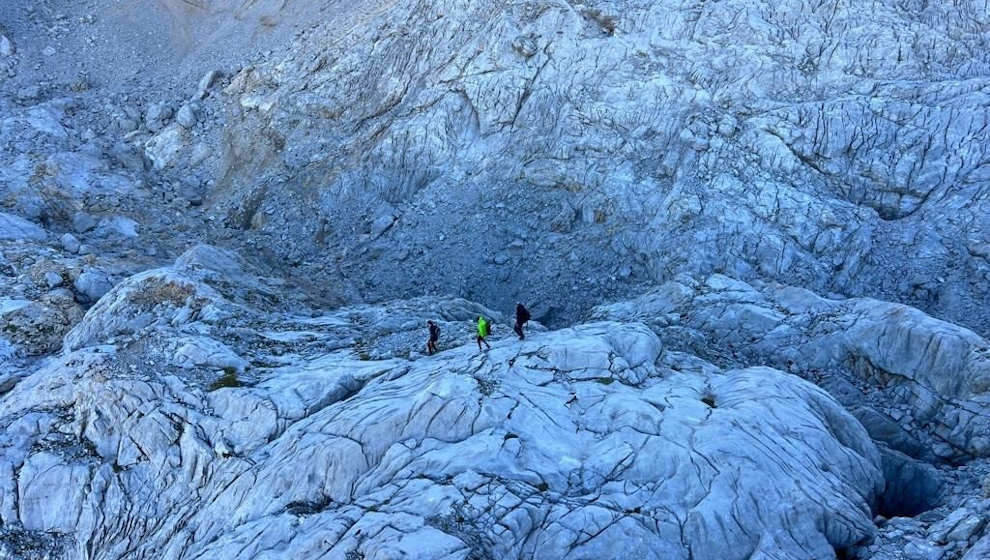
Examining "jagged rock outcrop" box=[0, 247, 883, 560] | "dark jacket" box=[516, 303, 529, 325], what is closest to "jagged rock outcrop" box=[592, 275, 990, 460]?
"jagged rock outcrop" box=[0, 247, 883, 560]

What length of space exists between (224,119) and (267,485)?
92.5 feet

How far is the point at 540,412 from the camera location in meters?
17.2

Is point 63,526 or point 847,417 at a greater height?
point 847,417

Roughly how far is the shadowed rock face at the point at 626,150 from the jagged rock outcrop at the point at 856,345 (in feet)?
10.5

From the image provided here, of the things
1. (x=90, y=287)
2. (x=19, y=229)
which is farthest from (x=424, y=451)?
(x=19, y=229)

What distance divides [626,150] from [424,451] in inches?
789

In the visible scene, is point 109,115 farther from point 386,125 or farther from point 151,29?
point 386,125

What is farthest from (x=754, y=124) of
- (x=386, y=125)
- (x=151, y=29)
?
(x=151, y=29)

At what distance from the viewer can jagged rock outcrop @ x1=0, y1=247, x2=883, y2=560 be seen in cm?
1435

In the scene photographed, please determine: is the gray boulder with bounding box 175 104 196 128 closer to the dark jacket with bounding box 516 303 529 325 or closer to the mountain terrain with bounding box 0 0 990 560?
the mountain terrain with bounding box 0 0 990 560

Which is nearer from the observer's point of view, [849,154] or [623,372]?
[623,372]

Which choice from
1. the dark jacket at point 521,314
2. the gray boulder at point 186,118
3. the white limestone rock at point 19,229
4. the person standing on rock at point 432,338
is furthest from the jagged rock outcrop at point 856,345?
the gray boulder at point 186,118

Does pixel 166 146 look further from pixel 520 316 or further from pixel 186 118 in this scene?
pixel 520 316

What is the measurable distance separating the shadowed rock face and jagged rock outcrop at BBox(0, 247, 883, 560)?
30.5 feet
